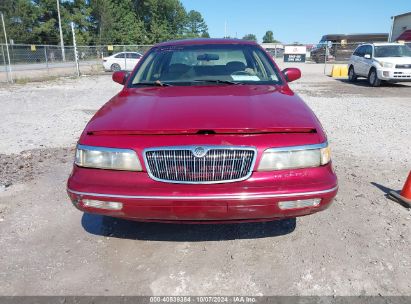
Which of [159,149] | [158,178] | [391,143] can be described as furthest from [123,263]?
[391,143]

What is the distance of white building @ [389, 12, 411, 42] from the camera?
30.2 meters

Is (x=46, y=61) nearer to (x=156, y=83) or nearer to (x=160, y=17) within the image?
(x=156, y=83)

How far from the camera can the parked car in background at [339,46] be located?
35934 mm

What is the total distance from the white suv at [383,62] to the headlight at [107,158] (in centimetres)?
1361

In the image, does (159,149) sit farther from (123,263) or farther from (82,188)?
(123,263)

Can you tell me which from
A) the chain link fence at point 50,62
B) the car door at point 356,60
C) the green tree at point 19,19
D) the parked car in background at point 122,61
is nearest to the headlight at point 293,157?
the car door at point 356,60

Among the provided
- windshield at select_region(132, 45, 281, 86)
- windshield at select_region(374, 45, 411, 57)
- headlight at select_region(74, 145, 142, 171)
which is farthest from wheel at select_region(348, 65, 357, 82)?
headlight at select_region(74, 145, 142, 171)

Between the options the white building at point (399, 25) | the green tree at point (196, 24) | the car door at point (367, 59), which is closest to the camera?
the car door at point (367, 59)

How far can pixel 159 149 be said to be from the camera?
239cm

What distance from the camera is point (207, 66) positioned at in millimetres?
3904

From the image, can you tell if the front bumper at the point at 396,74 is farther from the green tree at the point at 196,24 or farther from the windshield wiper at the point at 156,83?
the green tree at the point at 196,24

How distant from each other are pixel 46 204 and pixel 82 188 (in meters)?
1.52

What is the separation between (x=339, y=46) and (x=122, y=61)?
23.2 metres

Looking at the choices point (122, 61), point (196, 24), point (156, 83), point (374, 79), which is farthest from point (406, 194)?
point (196, 24)
